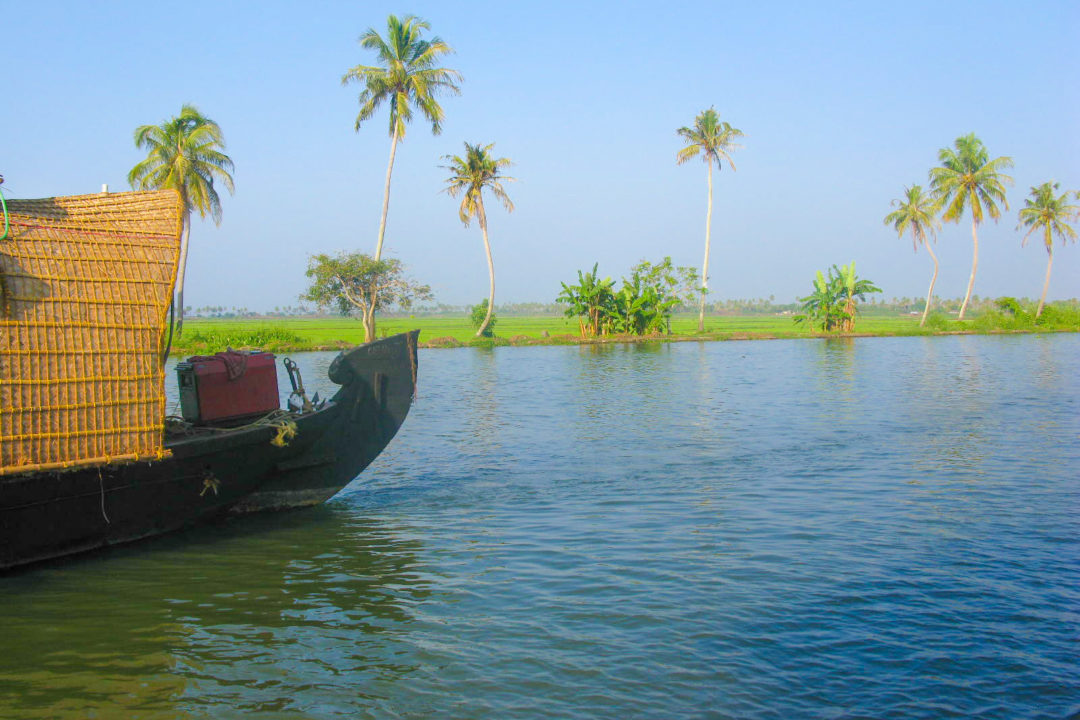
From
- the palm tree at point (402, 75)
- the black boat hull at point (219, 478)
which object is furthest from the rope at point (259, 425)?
the palm tree at point (402, 75)

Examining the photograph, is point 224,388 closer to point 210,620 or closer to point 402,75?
point 210,620

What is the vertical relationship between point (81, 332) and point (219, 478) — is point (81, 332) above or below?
above

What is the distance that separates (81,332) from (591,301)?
126ft

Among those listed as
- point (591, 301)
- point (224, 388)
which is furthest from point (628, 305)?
point (224, 388)

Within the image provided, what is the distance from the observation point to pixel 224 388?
7.97m

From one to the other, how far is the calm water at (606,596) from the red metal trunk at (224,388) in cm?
119

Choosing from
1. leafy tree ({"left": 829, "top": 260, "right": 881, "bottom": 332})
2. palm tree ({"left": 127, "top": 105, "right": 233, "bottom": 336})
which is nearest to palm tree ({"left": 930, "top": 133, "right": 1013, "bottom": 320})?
leafy tree ({"left": 829, "top": 260, "right": 881, "bottom": 332})

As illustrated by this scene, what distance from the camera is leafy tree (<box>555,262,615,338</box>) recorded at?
43.2m

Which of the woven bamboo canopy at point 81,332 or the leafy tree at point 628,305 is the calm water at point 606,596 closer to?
the woven bamboo canopy at point 81,332

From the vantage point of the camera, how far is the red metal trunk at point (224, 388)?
25.8 feet

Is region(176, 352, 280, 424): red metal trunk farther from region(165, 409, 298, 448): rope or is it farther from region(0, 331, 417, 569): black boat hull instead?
region(0, 331, 417, 569): black boat hull

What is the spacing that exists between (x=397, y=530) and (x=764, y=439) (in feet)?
22.8

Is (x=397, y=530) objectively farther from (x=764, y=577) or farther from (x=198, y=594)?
(x=764, y=577)

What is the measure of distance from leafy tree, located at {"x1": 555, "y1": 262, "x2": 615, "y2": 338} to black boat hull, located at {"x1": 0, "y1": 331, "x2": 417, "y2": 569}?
33698 millimetres
